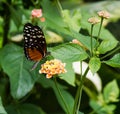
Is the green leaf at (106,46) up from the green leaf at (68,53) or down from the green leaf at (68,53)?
down

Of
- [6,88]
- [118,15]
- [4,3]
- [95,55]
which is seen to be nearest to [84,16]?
[4,3]

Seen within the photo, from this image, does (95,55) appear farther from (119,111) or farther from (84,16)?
(119,111)

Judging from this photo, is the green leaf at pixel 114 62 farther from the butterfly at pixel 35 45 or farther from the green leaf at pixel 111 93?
the green leaf at pixel 111 93

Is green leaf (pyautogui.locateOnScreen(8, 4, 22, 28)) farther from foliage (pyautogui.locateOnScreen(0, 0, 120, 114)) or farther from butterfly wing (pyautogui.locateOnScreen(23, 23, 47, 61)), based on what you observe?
butterfly wing (pyautogui.locateOnScreen(23, 23, 47, 61))

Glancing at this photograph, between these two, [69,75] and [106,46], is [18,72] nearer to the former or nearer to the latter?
[69,75]

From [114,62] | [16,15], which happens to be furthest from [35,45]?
[16,15]

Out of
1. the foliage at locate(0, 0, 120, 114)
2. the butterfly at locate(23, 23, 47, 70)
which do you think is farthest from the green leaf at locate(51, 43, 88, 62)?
the butterfly at locate(23, 23, 47, 70)

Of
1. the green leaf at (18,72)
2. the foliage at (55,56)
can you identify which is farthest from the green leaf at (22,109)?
the green leaf at (18,72)
